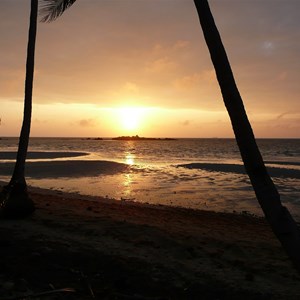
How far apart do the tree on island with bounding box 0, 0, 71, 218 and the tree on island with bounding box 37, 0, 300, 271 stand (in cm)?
855

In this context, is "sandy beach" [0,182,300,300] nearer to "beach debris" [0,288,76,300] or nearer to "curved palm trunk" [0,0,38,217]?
"beach debris" [0,288,76,300]

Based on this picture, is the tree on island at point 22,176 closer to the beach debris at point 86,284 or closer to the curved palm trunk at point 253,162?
the beach debris at point 86,284

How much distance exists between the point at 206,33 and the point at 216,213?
12601mm

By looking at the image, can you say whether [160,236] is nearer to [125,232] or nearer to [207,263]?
[125,232]

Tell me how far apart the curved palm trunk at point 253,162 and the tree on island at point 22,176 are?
8584 millimetres

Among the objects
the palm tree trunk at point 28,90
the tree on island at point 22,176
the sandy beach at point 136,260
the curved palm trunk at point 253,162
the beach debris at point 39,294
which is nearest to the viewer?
the curved palm trunk at point 253,162

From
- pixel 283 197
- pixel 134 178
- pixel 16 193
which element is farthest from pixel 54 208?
pixel 134 178

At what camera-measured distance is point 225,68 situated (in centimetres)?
464

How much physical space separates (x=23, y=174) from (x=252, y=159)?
9.12 m

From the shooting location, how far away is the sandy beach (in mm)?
6738

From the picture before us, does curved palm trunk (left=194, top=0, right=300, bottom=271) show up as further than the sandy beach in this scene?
No

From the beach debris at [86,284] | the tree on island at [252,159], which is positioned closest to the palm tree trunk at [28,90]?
the beach debris at [86,284]

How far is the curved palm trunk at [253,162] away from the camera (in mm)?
4449

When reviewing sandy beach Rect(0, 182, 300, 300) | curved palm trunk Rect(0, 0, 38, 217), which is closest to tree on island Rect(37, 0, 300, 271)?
sandy beach Rect(0, 182, 300, 300)
